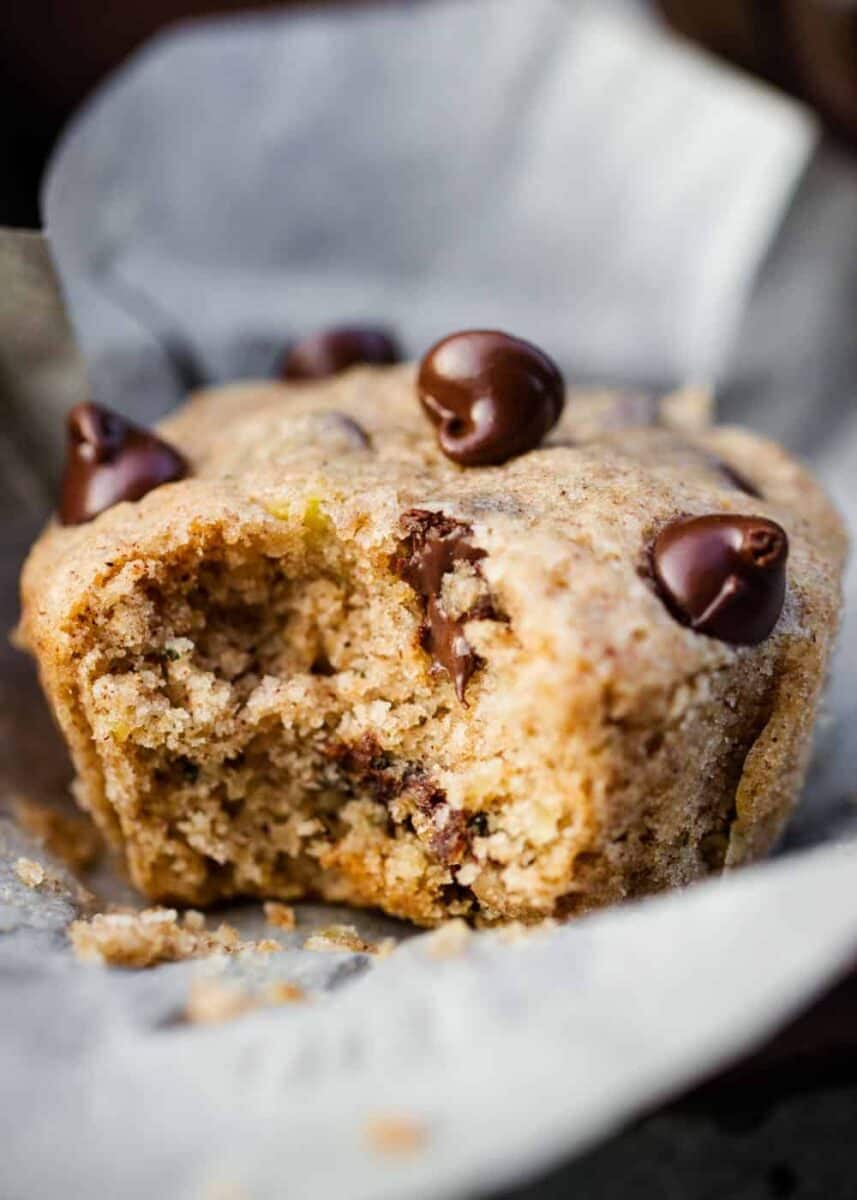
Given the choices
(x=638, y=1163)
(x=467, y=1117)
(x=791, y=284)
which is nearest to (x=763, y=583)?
(x=467, y=1117)

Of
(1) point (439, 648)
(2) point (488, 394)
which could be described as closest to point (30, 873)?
(1) point (439, 648)

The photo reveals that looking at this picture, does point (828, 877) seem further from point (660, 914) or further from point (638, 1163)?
point (638, 1163)

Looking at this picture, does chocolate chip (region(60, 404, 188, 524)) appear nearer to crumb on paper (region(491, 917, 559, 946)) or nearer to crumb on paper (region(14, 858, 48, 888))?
crumb on paper (region(14, 858, 48, 888))

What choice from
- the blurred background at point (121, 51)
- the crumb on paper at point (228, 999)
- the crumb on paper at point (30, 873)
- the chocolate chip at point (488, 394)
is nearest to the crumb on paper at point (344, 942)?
the crumb on paper at point (228, 999)

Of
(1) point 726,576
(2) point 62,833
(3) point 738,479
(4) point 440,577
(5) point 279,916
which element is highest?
(1) point 726,576

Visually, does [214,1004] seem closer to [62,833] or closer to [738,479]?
[62,833]

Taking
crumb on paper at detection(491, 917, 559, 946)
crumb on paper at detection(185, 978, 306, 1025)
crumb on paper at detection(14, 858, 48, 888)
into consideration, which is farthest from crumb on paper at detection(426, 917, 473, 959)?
crumb on paper at detection(14, 858, 48, 888)
